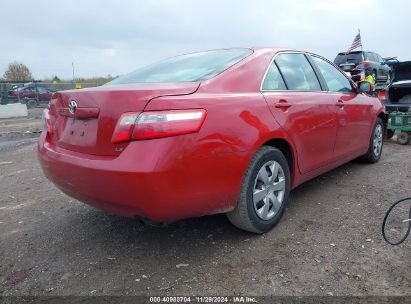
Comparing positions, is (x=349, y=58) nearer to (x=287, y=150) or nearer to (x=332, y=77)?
(x=332, y=77)

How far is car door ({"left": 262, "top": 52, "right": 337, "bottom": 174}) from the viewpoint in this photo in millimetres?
3193

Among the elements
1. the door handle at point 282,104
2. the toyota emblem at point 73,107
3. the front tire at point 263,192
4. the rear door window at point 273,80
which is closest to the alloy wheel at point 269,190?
the front tire at point 263,192

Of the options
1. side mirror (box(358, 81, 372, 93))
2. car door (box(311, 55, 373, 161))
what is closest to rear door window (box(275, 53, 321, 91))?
car door (box(311, 55, 373, 161))

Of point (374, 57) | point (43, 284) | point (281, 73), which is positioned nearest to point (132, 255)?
point (43, 284)

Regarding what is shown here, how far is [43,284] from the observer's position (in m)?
2.60

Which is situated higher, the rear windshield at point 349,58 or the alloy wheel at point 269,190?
the rear windshield at point 349,58

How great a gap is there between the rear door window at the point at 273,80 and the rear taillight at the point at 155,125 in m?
0.94

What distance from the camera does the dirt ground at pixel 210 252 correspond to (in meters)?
2.47

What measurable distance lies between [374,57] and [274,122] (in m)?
18.1

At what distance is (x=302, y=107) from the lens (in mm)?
3414

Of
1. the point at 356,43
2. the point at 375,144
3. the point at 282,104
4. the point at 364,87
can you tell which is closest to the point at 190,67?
the point at 282,104

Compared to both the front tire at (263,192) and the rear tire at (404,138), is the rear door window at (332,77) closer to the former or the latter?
the front tire at (263,192)

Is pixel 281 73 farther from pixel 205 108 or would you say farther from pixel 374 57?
pixel 374 57

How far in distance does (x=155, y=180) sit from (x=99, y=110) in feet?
2.12
